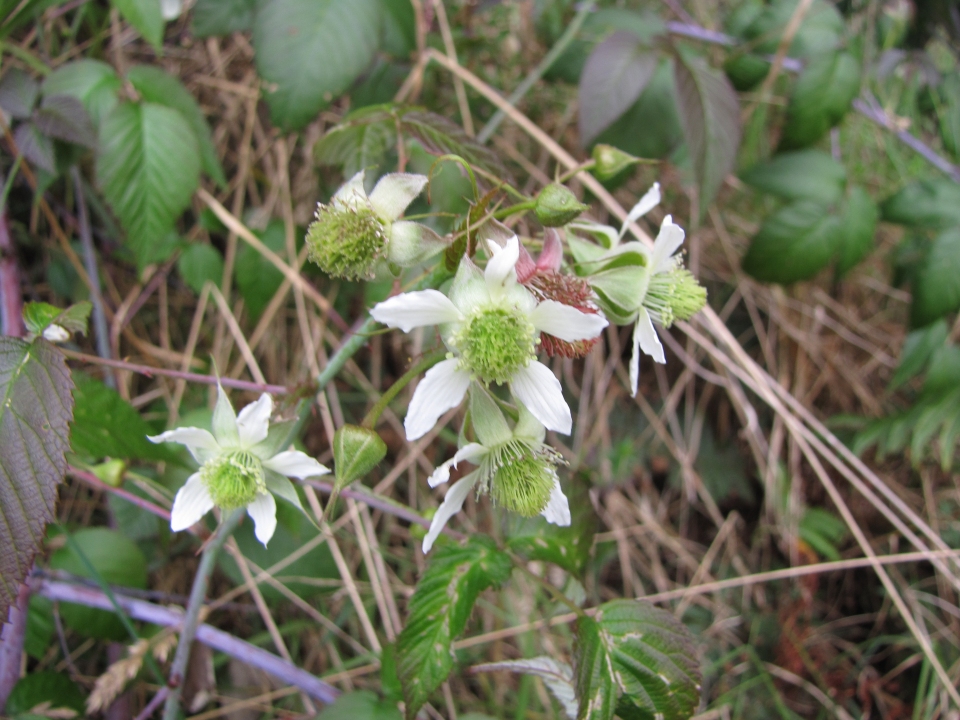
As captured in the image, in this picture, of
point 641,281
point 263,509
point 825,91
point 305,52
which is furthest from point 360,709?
point 825,91

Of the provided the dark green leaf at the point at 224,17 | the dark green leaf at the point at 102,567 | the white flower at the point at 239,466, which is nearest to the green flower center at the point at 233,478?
the white flower at the point at 239,466

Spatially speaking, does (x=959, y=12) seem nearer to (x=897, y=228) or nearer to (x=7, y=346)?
(x=897, y=228)

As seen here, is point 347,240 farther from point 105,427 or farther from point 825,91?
point 825,91

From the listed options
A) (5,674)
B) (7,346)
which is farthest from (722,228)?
(5,674)

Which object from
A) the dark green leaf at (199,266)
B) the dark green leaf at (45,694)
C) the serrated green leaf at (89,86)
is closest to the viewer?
the dark green leaf at (45,694)

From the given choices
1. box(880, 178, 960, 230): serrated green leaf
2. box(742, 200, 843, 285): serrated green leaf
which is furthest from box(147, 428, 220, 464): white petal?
box(880, 178, 960, 230): serrated green leaf

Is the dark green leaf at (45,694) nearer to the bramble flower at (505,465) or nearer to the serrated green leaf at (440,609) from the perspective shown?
the serrated green leaf at (440,609)

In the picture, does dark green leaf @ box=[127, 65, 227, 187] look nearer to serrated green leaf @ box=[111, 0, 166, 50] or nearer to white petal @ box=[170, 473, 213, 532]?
serrated green leaf @ box=[111, 0, 166, 50]
